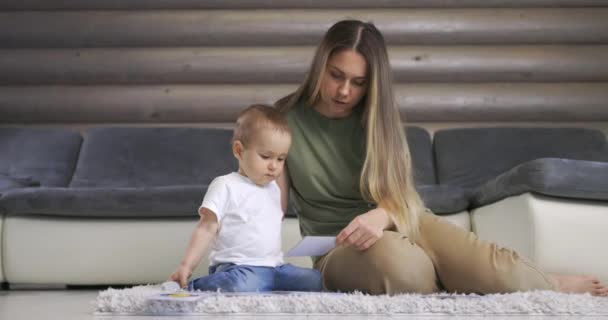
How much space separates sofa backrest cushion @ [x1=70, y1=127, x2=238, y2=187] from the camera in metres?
3.90

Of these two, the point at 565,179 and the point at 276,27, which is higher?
the point at 276,27

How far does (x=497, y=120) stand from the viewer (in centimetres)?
450

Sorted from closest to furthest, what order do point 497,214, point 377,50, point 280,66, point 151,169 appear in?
point 377,50 → point 497,214 → point 151,169 → point 280,66

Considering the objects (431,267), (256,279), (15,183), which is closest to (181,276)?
(256,279)

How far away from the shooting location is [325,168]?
2467 millimetres

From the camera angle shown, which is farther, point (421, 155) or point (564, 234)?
point (421, 155)

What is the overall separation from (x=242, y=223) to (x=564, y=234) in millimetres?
1126

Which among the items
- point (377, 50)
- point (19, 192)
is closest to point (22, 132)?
point (19, 192)

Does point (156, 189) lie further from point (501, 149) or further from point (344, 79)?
point (501, 149)

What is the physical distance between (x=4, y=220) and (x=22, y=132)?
1.12 metres

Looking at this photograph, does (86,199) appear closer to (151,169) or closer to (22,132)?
(151,169)

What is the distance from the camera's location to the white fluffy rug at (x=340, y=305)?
6.05 ft

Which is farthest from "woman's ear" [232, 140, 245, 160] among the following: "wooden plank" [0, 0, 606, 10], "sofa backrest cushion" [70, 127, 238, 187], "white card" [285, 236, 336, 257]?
"wooden plank" [0, 0, 606, 10]

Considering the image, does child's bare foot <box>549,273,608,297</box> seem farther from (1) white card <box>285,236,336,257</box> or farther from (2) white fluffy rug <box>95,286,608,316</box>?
(1) white card <box>285,236,336,257</box>
